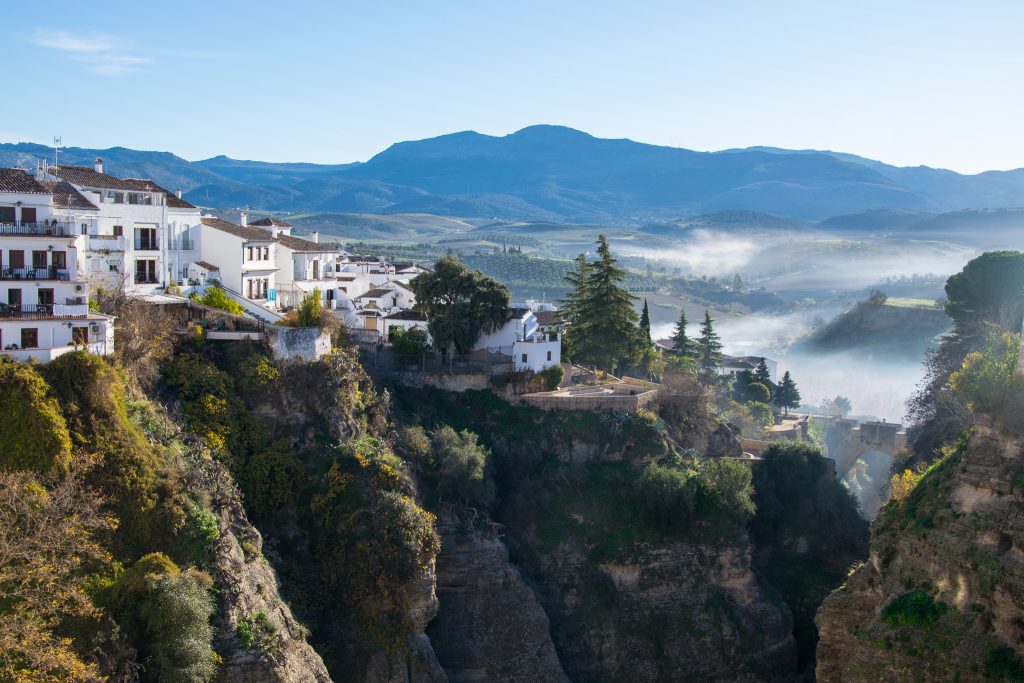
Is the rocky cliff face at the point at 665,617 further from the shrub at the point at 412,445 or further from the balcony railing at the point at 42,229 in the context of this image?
the balcony railing at the point at 42,229

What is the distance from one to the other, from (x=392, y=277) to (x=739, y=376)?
26853mm

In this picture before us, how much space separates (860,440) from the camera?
72812 mm

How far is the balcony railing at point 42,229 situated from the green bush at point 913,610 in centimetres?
2726

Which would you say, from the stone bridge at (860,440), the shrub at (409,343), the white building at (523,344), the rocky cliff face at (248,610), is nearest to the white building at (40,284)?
the rocky cliff face at (248,610)

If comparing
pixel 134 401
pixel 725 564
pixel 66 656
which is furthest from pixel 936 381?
pixel 66 656

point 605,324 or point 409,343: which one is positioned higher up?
point 605,324

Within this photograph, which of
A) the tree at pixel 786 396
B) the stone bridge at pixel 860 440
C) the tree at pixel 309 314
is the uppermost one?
the tree at pixel 309 314

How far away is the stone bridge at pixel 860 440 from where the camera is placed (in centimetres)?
7069

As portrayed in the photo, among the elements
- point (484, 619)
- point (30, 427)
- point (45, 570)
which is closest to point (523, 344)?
point (484, 619)

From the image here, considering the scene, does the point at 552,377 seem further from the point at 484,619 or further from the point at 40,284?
the point at 40,284

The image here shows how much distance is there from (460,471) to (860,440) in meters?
37.2

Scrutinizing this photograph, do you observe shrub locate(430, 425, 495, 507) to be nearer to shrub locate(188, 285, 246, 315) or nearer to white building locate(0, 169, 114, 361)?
shrub locate(188, 285, 246, 315)

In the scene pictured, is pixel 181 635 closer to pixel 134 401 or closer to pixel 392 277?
pixel 134 401

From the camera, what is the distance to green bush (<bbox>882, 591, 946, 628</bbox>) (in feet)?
90.3
